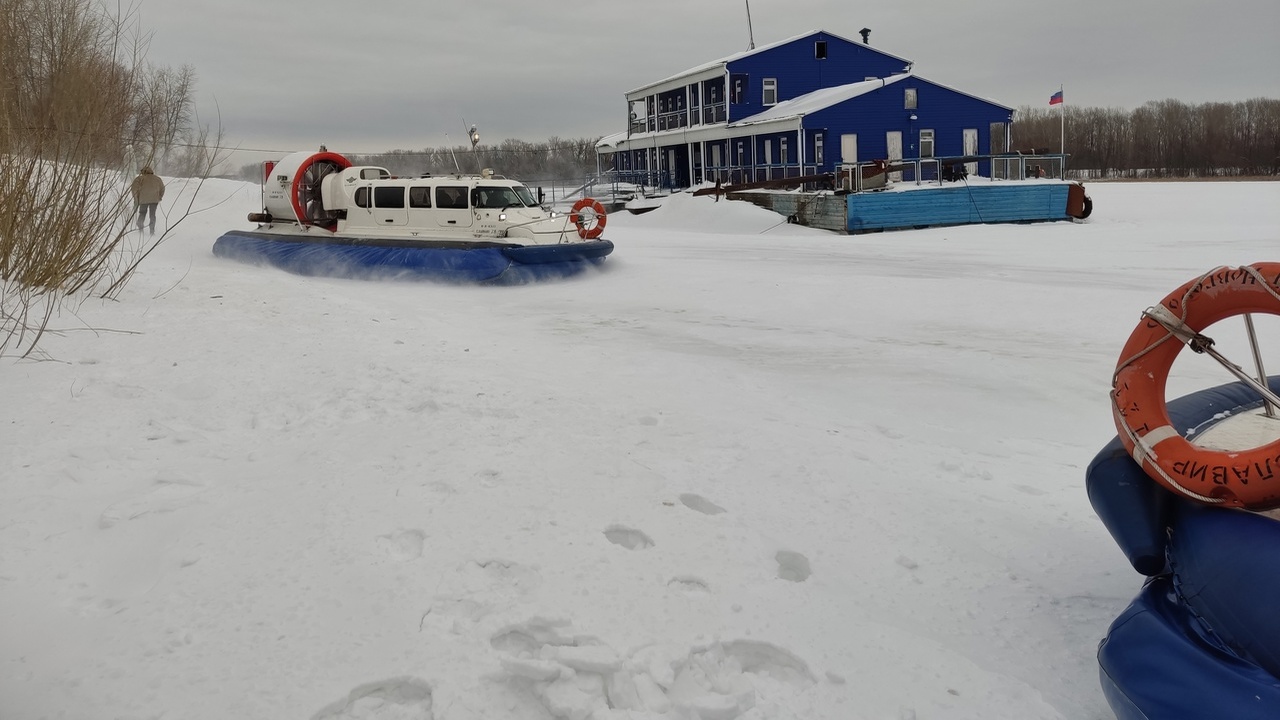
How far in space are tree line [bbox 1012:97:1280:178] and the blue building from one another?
80.2ft

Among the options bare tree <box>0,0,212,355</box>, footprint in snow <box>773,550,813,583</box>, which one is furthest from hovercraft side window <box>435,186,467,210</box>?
footprint in snow <box>773,550,813,583</box>

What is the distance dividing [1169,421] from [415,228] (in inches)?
495

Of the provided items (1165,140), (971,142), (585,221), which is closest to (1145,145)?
(1165,140)

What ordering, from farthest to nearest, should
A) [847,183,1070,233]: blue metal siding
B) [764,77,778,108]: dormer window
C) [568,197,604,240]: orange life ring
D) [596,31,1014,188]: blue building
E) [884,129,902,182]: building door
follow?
[764,77,778,108]: dormer window < [884,129,902,182]: building door < [596,31,1014,188]: blue building < [847,183,1070,233]: blue metal siding < [568,197,604,240]: orange life ring

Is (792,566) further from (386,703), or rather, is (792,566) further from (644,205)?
(644,205)

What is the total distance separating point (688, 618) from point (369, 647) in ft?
3.69

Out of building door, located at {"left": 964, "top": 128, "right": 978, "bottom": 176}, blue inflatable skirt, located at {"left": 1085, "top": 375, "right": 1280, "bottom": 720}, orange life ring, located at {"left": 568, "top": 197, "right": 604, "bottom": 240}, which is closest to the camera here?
blue inflatable skirt, located at {"left": 1085, "top": 375, "right": 1280, "bottom": 720}

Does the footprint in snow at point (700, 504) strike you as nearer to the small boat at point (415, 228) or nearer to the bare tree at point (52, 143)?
the bare tree at point (52, 143)

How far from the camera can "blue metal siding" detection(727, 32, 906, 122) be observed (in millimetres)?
32625

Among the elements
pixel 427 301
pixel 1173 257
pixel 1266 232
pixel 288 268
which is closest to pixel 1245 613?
pixel 427 301

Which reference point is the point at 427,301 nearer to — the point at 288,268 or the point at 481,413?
the point at 288,268

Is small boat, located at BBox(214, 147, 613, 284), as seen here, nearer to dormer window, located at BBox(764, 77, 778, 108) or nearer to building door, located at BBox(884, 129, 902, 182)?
building door, located at BBox(884, 129, 902, 182)

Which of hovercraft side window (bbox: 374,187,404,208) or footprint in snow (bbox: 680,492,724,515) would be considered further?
hovercraft side window (bbox: 374,187,404,208)

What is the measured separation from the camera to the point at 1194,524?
10.1ft
